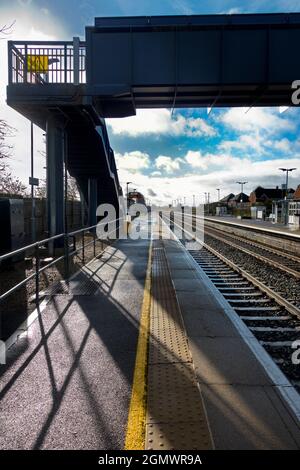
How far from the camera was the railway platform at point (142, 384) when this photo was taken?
8.68ft

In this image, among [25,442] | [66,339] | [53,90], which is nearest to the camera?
[25,442]

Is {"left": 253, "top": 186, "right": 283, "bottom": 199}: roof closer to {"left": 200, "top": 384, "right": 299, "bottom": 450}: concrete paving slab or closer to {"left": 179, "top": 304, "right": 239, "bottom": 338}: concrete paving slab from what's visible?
{"left": 179, "top": 304, "right": 239, "bottom": 338}: concrete paving slab

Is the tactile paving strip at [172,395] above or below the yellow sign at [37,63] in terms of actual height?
below

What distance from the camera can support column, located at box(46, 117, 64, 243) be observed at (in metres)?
12.9

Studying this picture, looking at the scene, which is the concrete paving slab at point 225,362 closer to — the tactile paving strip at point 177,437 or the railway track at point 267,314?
the railway track at point 267,314

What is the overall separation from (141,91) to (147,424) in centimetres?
1213

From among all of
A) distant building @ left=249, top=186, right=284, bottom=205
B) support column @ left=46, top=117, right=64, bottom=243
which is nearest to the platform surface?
support column @ left=46, top=117, right=64, bottom=243

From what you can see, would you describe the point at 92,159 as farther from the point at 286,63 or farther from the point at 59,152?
the point at 286,63

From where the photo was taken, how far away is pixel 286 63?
1238 cm

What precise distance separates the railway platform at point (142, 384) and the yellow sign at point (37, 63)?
9.09m

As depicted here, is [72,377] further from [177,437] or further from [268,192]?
[268,192]

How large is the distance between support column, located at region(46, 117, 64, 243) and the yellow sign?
1723 millimetres

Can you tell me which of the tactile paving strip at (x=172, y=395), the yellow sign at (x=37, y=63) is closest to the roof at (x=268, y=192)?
the yellow sign at (x=37, y=63)

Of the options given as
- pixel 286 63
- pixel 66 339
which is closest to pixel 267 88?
pixel 286 63
